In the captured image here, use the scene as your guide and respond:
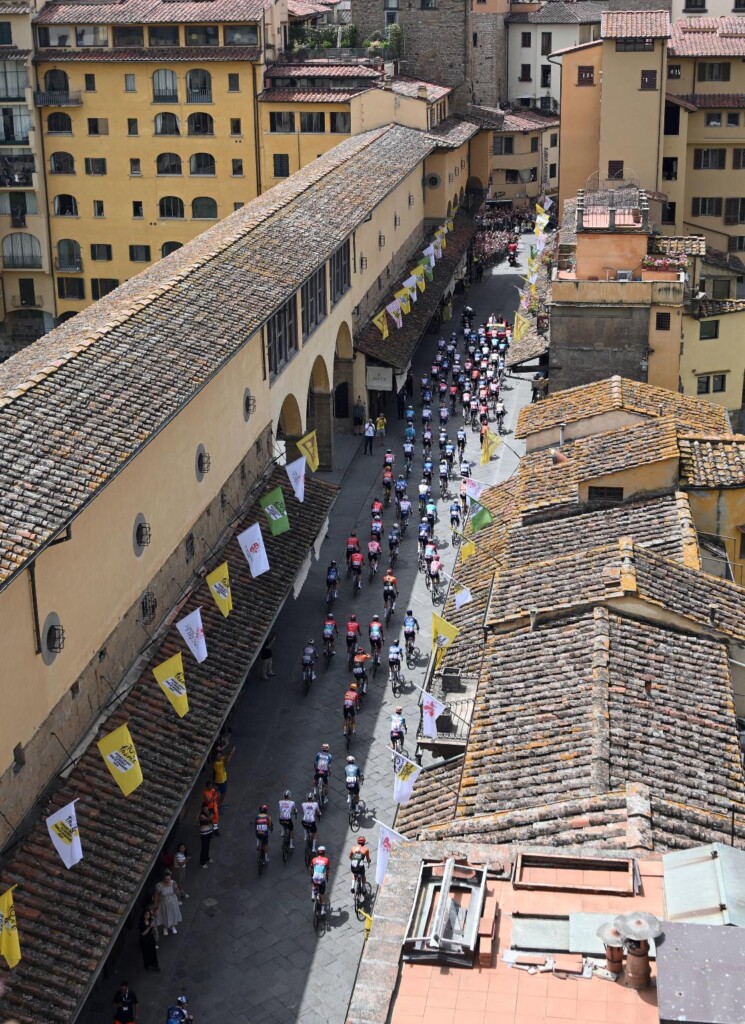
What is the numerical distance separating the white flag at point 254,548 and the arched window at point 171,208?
47.9m

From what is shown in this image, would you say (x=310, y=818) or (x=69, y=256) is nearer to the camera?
(x=310, y=818)

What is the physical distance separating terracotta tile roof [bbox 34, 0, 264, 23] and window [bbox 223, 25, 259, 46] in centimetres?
82

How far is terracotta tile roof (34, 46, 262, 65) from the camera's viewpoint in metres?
81.8

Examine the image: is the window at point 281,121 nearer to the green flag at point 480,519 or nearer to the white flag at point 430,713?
the green flag at point 480,519

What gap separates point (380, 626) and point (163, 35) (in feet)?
156

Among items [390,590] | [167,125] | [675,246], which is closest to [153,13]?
[167,125]

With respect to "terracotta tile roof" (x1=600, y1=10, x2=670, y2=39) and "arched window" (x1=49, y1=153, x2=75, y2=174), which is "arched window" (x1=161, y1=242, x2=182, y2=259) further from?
"terracotta tile roof" (x1=600, y1=10, x2=670, y2=39)

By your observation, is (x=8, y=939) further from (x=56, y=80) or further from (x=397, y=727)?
(x=56, y=80)

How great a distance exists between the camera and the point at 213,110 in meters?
83.1

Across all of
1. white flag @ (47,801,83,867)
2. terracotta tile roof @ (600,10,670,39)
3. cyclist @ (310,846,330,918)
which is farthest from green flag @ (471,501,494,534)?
terracotta tile roof @ (600,10,670,39)

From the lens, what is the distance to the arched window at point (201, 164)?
84.1 metres

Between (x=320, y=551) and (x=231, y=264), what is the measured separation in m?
10.1

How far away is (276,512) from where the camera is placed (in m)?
42.6

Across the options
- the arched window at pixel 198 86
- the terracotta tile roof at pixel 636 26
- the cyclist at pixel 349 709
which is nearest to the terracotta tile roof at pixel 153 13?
the arched window at pixel 198 86
